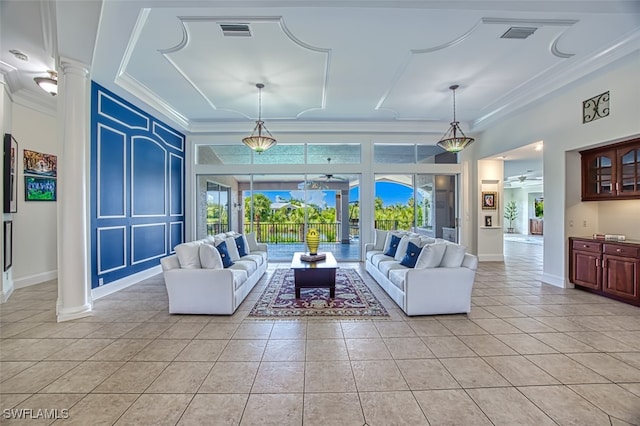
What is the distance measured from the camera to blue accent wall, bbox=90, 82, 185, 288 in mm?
4742

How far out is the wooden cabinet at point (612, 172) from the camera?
4.43m

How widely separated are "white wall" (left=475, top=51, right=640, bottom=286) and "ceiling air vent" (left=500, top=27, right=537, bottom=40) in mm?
1576

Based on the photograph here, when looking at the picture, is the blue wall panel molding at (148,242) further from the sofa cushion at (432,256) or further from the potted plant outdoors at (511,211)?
the potted plant outdoors at (511,211)

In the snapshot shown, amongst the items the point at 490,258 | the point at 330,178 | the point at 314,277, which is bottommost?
the point at 490,258

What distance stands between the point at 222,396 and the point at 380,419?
1.14 meters

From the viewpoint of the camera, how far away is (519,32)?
371 cm

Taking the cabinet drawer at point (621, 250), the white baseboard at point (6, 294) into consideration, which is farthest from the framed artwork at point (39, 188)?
the cabinet drawer at point (621, 250)

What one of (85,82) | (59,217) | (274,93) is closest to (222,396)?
(59,217)

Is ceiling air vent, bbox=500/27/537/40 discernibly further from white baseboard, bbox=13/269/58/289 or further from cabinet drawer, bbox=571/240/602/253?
white baseboard, bbox=13/269/58/289

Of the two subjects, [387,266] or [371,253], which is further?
[371,253]

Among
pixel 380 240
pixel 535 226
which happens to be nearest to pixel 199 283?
pixel 380 240

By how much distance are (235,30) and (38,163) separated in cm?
471

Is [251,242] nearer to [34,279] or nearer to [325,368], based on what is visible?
[34,279]

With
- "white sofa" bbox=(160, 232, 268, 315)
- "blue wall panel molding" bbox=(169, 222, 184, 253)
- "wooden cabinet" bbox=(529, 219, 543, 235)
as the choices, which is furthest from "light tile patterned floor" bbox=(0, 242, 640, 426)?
"wooden cabinet" bbox=(529, 219, 543, 235)
